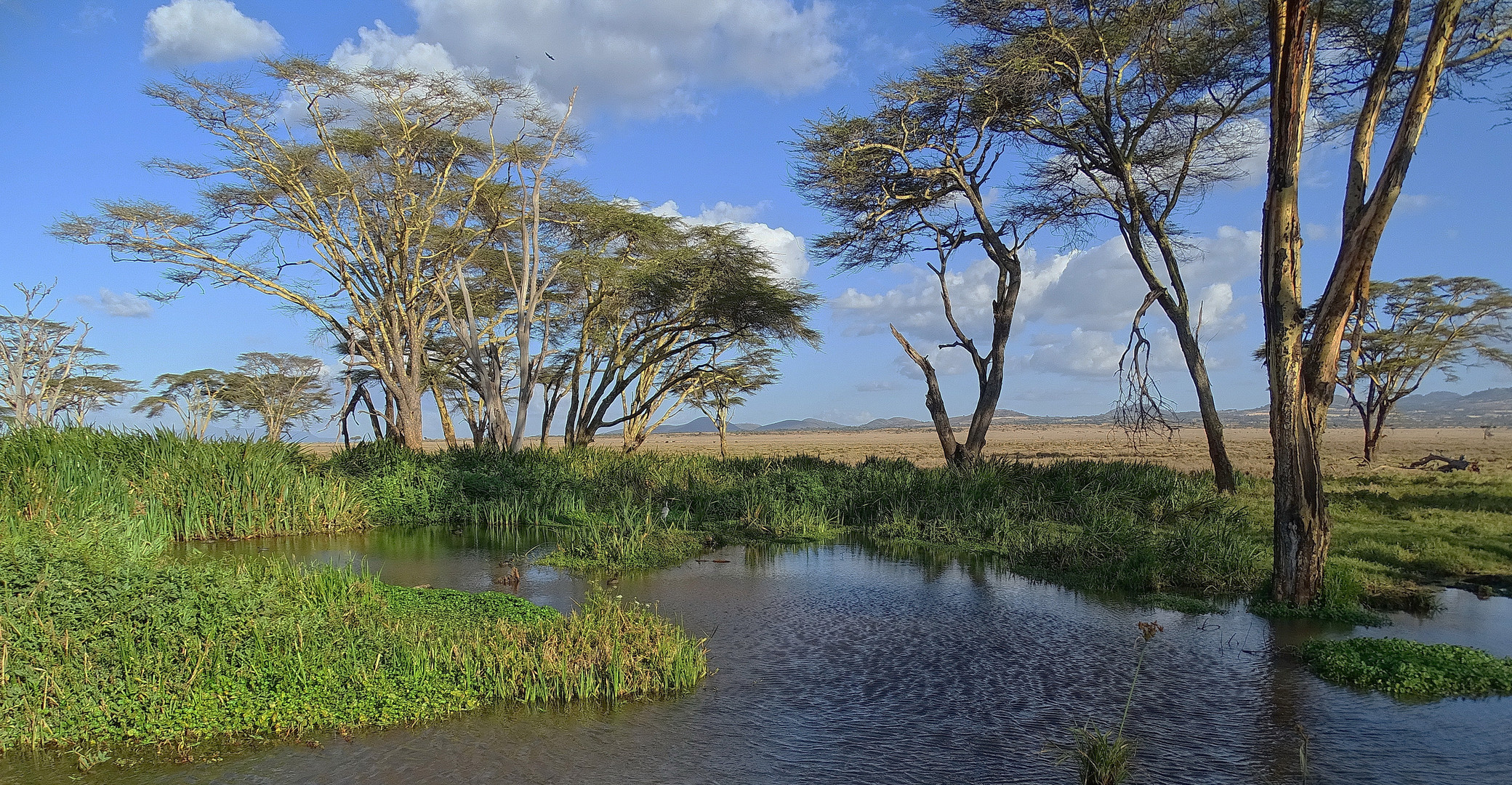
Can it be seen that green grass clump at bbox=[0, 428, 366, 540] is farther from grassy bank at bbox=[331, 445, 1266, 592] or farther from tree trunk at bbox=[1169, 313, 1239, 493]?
tree trunk at bbox=[1169, 313, 1239, 493]

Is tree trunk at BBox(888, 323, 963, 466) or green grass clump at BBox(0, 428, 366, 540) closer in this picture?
green grass clump at BBox(0, 428, 366, 540)

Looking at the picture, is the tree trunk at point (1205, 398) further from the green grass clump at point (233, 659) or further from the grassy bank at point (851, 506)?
the green grass clump at point (233, 659)

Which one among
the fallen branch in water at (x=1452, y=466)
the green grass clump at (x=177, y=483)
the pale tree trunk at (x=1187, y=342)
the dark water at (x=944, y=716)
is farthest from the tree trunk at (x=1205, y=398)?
the green grass clump at (x=177, y=483)

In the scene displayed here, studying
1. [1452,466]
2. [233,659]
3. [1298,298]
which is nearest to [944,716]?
[233,659]

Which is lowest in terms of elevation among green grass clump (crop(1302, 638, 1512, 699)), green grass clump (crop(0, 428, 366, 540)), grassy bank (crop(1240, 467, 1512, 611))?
green grass clump (crop(1302, 638, 1512, 699))

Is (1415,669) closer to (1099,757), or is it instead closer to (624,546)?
(1099,757)

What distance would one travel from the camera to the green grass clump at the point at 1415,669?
5.37m

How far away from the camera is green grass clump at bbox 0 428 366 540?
8.99 metres

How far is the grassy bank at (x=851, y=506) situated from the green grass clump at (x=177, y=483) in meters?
1.13

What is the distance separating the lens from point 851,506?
13438mm

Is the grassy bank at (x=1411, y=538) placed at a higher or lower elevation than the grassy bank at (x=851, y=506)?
lower

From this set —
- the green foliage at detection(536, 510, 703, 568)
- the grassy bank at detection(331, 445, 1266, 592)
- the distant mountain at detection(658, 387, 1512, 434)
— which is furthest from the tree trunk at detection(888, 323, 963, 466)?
the distant mountain at detection(658, 387, 1512, 434)

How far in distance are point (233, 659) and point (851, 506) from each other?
9.65 m

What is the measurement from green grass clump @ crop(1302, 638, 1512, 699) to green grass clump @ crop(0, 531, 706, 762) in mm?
4039
